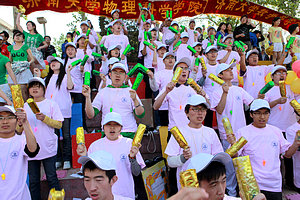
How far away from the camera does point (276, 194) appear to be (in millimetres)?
3408

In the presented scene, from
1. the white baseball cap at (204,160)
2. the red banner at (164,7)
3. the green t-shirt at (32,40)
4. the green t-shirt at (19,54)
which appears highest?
the red banner at (164,7)

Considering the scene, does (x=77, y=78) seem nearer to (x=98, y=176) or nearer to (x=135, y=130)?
(x=135, y=130)

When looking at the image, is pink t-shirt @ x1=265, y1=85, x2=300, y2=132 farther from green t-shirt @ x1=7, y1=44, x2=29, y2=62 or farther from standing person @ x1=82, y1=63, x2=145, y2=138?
green t-shirt @ x1=7, y1=44, x2=29, y2=62

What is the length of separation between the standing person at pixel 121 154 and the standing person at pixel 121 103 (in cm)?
66

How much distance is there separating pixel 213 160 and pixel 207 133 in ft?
4.46

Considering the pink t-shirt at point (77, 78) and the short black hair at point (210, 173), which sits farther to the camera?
the pink t-shirt at point (77, 78)

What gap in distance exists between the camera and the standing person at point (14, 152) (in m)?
2.95

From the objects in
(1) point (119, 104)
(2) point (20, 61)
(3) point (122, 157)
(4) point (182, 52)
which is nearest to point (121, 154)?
(3) point (122, 157)

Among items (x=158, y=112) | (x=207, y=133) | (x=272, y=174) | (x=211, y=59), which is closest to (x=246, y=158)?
(x=207, y=133)

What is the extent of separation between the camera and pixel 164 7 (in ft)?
34.4

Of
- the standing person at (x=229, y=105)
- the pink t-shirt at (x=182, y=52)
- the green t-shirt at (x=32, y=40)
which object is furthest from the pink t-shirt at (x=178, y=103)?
the green t-shirt at (x=32, y=40)

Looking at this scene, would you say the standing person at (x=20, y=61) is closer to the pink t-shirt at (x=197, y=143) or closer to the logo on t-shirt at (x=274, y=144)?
the pink t-shirt at (x=197, y=143)

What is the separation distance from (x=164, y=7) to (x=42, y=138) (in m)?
8.27

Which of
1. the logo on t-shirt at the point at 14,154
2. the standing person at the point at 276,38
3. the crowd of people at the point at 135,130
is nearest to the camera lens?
the crowd of people at the point at 135,130
